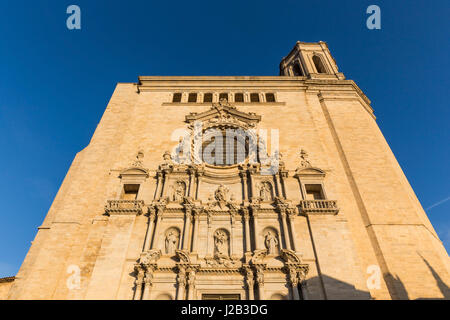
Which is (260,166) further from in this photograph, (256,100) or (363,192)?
(256,100)

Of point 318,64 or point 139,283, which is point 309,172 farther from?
point 318,64

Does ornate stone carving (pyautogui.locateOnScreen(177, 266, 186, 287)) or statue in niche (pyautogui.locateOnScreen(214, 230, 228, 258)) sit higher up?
statue in niche (pyautogui.locateOnScreen(214, 230, 228, 258))

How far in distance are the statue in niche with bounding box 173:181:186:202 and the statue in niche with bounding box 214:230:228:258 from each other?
2851 millimetres

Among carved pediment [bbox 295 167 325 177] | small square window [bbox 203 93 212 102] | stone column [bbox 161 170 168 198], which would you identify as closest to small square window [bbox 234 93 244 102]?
small square window [bbox 203 93 212 102]

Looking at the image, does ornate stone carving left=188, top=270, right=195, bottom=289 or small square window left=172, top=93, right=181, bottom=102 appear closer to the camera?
ornate stone carving left=188, top=270, right=195, bottom=289

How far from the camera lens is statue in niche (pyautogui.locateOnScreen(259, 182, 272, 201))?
15.8 metres

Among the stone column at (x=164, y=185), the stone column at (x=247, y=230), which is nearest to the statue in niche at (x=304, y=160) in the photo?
the stone column at (x=247, y=230)

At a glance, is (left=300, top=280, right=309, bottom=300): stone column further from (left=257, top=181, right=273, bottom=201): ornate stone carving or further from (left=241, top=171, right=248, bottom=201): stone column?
(left=241, top=171, right=248, bottom=201): stone column

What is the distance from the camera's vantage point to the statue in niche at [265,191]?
15.8 m

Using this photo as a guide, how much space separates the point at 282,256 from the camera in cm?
1330

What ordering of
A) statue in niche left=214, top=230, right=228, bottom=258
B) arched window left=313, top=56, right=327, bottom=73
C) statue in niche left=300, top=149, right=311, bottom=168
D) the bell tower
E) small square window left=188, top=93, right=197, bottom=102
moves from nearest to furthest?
statue in niche left=214, top=230, right=228, bottom=258 < statue in niche left=300, top=149, right=311, bottom=168 < small square window left=188, top=93, right=197, bottom=102 < the bell tower < arched window left=313, top=56, right=327, bottom=73

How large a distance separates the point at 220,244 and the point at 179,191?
3.79m

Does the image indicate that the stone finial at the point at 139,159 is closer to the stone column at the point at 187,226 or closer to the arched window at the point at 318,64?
the stone column at the point at 187,226
